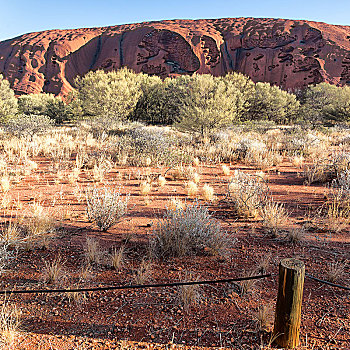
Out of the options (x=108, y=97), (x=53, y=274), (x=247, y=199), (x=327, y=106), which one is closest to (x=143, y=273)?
(x=53, y=274)

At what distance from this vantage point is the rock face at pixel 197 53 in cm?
4550

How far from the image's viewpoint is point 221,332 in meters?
2.14

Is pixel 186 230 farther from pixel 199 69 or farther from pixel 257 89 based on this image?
pixel 199 69

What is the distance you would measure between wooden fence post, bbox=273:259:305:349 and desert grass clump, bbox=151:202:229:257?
1.46 metres

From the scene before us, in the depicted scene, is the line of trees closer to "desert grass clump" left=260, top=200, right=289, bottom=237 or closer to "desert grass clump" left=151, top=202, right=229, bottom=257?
"desert grass clump" left=260, top=200, right=289, bottom=237

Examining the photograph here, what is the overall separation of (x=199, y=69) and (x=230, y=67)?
5.76 m

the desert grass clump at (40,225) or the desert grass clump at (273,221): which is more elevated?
the desert grass clump at (273,221)

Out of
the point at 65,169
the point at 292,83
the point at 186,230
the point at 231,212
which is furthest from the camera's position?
the point at 292,83

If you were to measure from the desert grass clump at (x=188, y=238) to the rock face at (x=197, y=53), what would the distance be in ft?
156

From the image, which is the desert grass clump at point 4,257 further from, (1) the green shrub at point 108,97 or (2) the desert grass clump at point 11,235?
(1) the green shrub at point 108,97

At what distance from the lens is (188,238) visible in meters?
3.41

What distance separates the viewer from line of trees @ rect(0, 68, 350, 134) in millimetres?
13273

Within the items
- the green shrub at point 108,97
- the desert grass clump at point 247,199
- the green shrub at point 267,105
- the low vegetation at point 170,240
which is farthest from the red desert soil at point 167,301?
the green shrub at point 267,105

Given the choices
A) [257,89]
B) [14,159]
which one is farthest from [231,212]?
[257,89]
